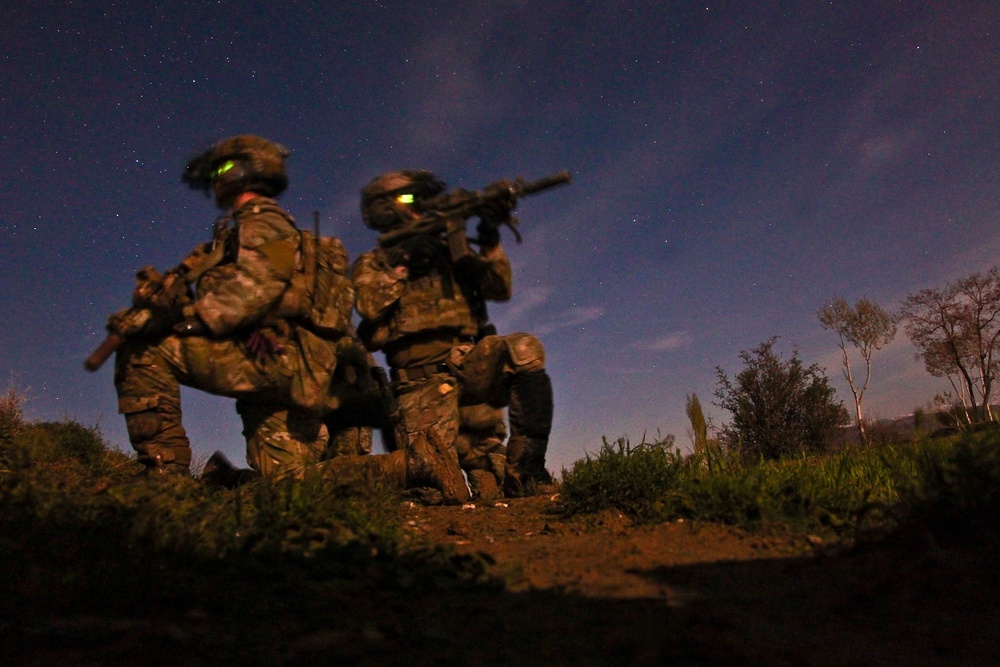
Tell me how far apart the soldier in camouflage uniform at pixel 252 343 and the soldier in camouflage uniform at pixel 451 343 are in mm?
755

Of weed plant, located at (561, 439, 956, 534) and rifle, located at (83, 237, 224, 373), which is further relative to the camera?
rifle, located at (83, 237, 224, 373)

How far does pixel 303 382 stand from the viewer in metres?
5.44

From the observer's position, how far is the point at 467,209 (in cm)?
652

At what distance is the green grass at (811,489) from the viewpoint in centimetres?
271

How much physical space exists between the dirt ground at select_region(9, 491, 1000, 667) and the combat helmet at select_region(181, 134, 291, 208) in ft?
14.4

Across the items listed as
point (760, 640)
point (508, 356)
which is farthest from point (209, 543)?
point (508, 356)

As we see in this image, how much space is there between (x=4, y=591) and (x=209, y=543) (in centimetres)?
78

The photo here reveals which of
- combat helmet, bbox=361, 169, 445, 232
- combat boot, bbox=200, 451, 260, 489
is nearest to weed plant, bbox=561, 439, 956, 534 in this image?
combat boot, bbox=200, 451, 260, 489

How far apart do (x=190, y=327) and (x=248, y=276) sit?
586 mm

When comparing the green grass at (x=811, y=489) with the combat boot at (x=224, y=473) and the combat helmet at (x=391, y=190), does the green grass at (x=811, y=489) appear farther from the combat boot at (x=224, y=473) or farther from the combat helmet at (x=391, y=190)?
the combat helmet at (x=391, y=190)

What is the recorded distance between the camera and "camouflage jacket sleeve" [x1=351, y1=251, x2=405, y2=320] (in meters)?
6.47

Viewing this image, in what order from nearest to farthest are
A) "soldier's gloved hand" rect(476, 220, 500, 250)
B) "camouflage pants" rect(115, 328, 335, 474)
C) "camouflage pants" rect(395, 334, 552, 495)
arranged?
"camouflage pants" rect(115, 328, 335, 474), "camouflage pants" rect(395, 334, 552, 495), "soldier's gloved hand" rect(476, 220, 500, 250)

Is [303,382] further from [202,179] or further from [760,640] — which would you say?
[760,640]

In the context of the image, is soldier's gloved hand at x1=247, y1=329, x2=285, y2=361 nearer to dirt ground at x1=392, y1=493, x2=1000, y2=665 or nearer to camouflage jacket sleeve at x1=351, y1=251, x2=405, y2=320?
camouflage jacket sleeve at x1=351, y1=251, x2=405, y2=320
